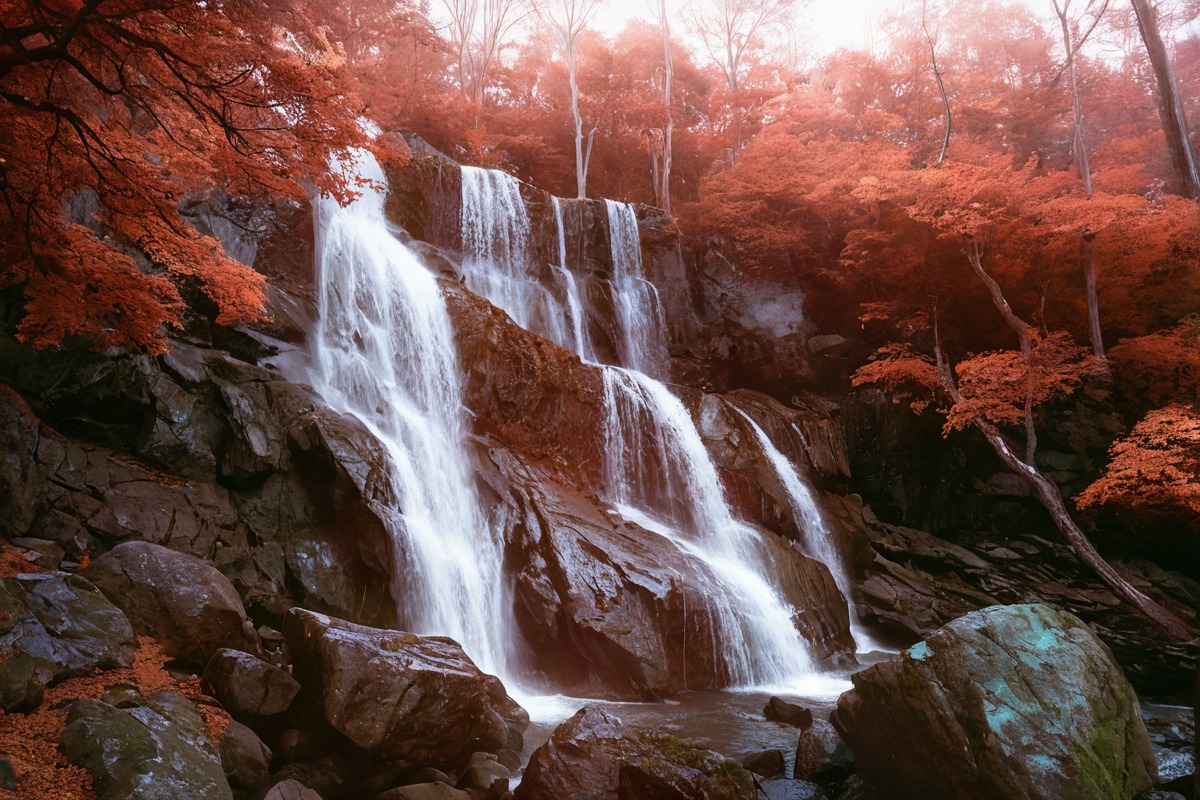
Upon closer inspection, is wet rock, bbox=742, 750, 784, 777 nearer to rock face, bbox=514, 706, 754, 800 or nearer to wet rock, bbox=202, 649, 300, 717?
rock face, bbox=514, 706, 754, 800

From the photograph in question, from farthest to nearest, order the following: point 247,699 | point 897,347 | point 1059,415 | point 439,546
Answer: point 897,347, point 1059,415, point 439,546, point 247,699

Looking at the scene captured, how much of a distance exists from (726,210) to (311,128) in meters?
16.9

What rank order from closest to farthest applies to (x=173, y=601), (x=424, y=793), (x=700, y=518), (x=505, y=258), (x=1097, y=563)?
(x=424, y=793) → (x=173, y=601) → (x=1097, y=563) → (x=700, y=518) → (x=505, y=258)

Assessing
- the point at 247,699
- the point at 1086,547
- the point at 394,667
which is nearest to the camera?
the point at 247,699

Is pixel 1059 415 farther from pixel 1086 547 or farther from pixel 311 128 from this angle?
pixel 311 128

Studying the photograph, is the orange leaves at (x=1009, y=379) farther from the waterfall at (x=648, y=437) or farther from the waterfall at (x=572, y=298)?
the waterfall at (x=572, y=298)

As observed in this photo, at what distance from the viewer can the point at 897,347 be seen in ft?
58.2

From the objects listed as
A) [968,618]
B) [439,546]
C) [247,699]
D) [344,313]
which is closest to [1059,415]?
[968,618]

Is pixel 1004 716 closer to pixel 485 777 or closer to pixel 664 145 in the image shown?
pixel 485 777

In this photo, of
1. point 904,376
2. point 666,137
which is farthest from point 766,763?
point 666,137

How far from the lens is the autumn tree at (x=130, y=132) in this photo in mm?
4863

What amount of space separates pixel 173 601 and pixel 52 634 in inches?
40.0

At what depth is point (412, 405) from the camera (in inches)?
441

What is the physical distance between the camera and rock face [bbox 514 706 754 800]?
15.4ft
